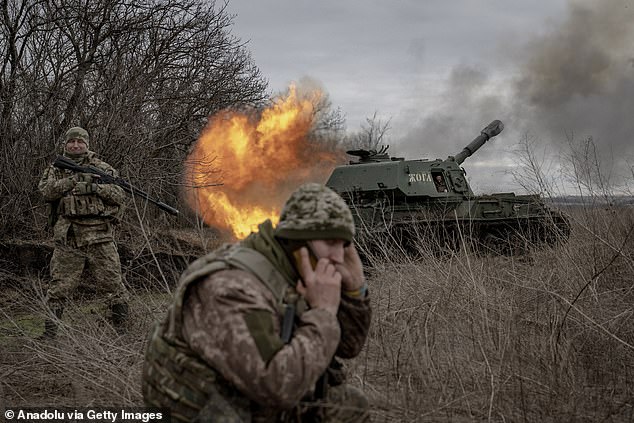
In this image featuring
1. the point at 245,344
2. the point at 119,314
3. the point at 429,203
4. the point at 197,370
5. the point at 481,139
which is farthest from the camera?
the point at 481,139

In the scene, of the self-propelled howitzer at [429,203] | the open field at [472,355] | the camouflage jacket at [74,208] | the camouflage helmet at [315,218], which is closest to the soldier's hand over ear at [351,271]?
the camouflage helmet at [315,218]

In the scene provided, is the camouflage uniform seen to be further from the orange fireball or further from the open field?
the orange fireball

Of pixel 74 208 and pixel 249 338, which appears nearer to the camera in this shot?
pixel 249 338

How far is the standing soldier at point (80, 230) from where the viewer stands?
6.02 m

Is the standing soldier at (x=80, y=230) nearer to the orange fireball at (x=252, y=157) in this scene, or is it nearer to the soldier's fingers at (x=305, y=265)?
the soldier's fingers at (x=305, y=265)

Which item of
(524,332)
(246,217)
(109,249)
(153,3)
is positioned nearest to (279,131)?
(246,217)

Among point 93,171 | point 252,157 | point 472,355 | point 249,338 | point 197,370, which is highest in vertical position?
point 252,157

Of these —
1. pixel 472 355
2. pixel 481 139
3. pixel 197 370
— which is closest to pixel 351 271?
pixel 197 370

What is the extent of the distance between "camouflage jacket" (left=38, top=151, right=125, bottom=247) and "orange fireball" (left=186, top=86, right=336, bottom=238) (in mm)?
7436

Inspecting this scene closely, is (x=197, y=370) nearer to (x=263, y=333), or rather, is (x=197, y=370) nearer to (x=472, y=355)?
(x=263, y=333)

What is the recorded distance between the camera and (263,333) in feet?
7.00

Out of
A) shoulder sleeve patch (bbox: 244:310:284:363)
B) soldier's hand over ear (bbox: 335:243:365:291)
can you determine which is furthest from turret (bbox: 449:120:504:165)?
shoulder sleeve patch (bbox: 244:310:284:363)

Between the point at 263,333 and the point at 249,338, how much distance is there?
0.15 feet

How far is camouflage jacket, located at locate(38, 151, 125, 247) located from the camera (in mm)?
6055
